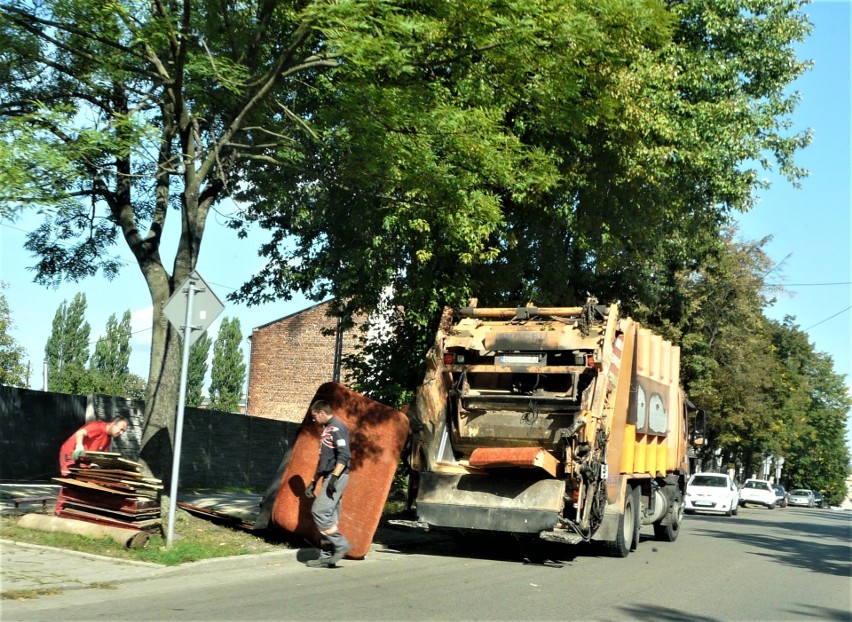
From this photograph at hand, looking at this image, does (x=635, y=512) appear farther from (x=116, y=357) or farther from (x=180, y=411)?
(x=116, y=357)

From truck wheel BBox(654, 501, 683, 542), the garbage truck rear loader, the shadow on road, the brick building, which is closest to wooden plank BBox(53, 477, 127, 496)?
the garbage truck rear loader

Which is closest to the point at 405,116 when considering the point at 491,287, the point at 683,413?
the point at 491,287

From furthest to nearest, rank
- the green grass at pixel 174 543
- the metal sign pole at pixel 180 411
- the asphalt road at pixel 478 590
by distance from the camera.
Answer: the metal sign pole at pixel 180 411 < the green grass at pixel 174 543 < the asphalt road at pixel 478 590

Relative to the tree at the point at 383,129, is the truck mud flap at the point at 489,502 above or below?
below

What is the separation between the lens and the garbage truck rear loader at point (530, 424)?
10.9 meters

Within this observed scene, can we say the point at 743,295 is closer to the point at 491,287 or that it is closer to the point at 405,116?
the point at 491,287

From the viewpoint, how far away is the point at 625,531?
510 inches

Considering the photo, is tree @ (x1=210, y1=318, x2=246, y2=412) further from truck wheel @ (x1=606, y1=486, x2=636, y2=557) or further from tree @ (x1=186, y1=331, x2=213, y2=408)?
truck wheel @ (x1=606, y1=486, x2=636, y2=557)

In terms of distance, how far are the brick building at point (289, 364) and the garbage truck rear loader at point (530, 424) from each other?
33.1 m

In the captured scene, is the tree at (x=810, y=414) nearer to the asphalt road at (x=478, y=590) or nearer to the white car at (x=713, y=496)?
the white car at (x=713, y=496)

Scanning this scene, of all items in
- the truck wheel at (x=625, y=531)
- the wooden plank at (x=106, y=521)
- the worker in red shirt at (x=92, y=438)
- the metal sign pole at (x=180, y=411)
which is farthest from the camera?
the truck wheel at (x=625, y=531)

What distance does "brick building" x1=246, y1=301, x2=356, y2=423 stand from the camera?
45.5 meters

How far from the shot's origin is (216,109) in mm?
12734

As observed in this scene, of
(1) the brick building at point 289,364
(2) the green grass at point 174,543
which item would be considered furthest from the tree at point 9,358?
(2) the green grass at point 174,543
